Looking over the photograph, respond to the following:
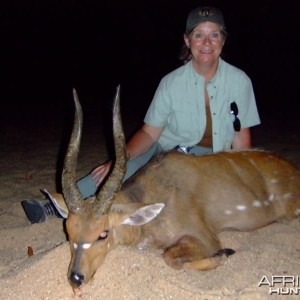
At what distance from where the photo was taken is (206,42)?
463 cm

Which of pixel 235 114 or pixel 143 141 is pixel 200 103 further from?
pixel 143 141

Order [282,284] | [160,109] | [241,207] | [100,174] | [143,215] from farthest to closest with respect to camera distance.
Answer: [160,109] → [100,174] → [241,207] → [143,215] → [282,284]

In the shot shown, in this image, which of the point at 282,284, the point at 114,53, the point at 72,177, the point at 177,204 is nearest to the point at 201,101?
the point at 177,204

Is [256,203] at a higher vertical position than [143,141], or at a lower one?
lower

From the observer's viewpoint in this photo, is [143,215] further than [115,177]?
Yes

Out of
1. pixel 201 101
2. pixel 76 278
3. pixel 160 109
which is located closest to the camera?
pixel 76 278

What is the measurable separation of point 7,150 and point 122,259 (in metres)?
4.98

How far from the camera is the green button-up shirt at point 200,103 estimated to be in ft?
15.6

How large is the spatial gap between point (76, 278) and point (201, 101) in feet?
7.28

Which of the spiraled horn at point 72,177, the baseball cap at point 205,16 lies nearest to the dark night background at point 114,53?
the baseball cap at point 205,16

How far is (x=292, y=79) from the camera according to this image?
20.0m

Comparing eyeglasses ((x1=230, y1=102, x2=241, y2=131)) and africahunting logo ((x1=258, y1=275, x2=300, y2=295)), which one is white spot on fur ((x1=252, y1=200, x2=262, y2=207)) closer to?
eyeglasses ((x1=230, y1=102, x2=241, y2=131))

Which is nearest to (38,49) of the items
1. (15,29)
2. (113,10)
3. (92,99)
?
(15,29)

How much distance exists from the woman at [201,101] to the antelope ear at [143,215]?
1061mm
